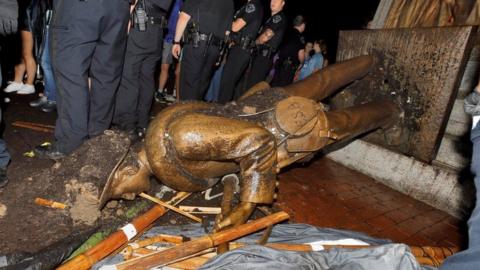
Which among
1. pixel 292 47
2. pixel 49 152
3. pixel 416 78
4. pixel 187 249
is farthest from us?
pixel 292 47

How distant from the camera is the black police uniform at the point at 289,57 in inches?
251

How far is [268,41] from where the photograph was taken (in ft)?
17.8

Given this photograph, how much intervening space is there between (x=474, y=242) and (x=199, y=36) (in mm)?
3513

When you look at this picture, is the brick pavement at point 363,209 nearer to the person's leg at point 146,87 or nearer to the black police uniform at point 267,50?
the person's leg at point 146,87

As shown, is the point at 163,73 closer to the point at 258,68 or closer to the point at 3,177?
the point at 258,68

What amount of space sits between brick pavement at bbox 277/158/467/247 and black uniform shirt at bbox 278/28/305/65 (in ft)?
11.4

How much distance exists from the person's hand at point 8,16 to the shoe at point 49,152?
3.31 ft

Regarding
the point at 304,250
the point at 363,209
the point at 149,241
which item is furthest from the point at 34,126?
the point at 363,209

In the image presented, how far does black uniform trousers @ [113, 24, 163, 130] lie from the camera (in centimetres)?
316

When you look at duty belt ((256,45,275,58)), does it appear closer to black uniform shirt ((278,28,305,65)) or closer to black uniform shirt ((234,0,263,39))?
black uniform shirt ((234,0,263,39))

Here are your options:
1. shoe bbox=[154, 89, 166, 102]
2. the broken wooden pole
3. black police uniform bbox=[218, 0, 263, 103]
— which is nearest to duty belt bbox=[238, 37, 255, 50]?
black police uniform bbox=[218, 0, 263, 103]

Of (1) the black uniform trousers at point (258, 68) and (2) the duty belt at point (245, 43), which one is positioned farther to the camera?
(1) the black uniform trousers at point (258, 68)

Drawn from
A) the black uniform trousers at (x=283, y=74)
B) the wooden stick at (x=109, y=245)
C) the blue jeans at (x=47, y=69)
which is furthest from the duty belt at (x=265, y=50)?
the wooden stick at (x=109, y=245)

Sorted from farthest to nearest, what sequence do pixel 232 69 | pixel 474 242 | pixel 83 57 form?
pixel 232 69, pixel 83 57, pixel 474 242
